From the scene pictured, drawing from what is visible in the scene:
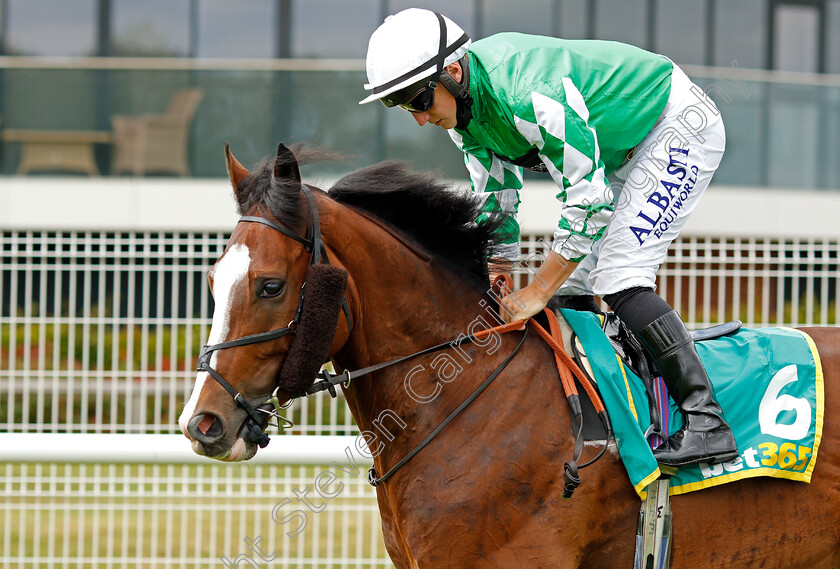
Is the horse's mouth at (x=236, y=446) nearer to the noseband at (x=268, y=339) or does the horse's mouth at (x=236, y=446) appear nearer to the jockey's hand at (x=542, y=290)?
the noseband at (x=268, y=339)

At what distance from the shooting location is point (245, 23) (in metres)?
12.4

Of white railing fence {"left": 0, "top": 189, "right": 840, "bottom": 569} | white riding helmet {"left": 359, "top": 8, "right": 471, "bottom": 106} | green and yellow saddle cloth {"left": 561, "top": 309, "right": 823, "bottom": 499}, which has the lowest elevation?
white railing fence {"left": 0, "top": 189, "right": 840, "bottom": 569}

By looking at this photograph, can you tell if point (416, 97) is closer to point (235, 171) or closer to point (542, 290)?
point (235, 171)

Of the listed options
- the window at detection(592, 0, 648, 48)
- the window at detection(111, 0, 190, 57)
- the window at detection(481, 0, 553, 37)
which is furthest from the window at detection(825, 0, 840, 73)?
the window at detection(111, 0, 190, 57)

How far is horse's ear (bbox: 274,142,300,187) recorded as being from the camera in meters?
2.48

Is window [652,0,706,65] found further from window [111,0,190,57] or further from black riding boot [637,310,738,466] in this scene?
black riding boot [637,310,738,466]

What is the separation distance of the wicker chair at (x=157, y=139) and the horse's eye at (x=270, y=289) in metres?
9.01

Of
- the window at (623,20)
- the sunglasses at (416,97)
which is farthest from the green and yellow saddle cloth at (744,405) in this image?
the window at (623,20)

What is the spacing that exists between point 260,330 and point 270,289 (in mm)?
114

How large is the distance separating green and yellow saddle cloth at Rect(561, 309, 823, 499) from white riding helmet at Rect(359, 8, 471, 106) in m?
0.90

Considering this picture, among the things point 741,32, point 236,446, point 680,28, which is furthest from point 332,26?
point 236,446

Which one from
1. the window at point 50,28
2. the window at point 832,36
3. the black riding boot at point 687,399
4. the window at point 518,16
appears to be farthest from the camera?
the window at point 832,36

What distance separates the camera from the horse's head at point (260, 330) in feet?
7.71

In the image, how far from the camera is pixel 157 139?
36.4 feet
